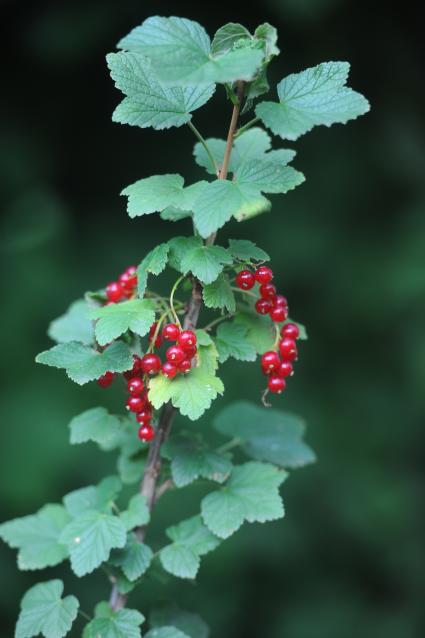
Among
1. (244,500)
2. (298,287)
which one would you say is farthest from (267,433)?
(298,287)

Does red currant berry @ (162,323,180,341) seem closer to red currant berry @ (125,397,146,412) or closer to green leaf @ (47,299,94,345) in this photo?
red currant berry @ (125,397,146,412)

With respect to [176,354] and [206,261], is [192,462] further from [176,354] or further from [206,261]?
[206,261]

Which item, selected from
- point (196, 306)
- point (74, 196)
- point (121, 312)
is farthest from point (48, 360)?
point (74, 196)

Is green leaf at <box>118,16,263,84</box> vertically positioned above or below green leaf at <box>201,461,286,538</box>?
above

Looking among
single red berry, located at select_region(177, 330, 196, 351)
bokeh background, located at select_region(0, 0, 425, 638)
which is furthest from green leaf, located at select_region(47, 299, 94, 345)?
bokeh background, located at select_region(0, 0, 425, 638)

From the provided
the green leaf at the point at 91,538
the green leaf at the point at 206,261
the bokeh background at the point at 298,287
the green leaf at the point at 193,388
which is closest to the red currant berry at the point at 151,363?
the green leaf at the point at 193,388

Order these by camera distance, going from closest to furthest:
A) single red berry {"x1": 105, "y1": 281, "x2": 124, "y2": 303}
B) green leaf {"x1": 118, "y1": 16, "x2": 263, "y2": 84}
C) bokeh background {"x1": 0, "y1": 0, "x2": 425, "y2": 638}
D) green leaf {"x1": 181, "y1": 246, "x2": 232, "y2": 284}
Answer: green leaf {"x1": 118, "y1": 16, "x2": 263, "y2": 84} < green leaf {"x1": 181, "y1": 246, "x2": 232, "y2": 284} < single red berry {"x1": 105, "y1": 281, "x2": 124, "y2": 303} < bokeh background {"x1": 0, "y1": 0, "x2": 425, "y2": 638}

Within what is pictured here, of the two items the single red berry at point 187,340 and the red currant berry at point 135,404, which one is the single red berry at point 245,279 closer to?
the single red berry at point 187,340
